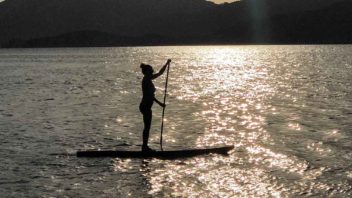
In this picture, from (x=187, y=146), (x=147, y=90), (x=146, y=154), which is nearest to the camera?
(x=147, y=90)

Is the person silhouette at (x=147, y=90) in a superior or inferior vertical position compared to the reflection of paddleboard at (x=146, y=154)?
superior

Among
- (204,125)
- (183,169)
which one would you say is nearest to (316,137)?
(204,125)

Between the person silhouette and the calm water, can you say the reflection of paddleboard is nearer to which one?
the person silhouette

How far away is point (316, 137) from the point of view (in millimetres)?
30297

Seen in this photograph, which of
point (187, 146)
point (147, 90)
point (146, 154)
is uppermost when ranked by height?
Answer: point (147, 90)

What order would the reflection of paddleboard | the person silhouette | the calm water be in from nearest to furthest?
1. the calm water
2. the person silhouette
3. the reflection of paddleboard

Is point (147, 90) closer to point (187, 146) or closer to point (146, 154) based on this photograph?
point (146, 154)

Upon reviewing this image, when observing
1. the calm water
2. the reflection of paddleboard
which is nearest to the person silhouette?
the reflection of paddleboard

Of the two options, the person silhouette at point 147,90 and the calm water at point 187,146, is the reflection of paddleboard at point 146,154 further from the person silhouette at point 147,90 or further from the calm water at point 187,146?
the calm water at point 187,146

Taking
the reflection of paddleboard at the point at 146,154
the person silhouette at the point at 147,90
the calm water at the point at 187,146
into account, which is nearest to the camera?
the calm water at the point at 187,146

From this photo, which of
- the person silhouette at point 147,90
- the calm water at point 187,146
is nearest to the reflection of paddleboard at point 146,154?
the person silhouette at point 147,90

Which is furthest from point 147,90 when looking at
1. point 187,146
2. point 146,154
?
point 187,146

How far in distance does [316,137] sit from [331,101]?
19.9 metres

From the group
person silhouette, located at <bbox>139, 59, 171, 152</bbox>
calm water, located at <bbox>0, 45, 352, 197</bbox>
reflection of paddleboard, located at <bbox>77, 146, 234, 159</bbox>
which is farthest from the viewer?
reflection of paddleboard, located at <bbox>77, 146, 234, 159</bbox>
